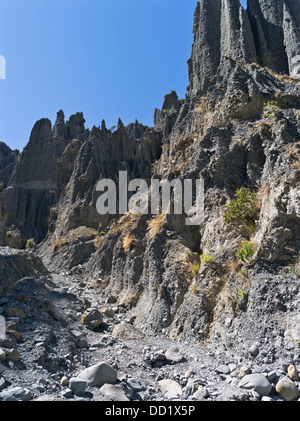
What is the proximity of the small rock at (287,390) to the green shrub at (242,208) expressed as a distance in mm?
4349

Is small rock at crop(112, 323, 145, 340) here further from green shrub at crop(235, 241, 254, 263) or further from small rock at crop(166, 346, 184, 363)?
green shrub at crop(235, 241, 254, 263)

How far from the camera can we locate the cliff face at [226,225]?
245 inches

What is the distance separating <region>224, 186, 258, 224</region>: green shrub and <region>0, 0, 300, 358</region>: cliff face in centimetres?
8

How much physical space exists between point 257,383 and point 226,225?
454 centimetres

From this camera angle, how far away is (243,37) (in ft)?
65.5

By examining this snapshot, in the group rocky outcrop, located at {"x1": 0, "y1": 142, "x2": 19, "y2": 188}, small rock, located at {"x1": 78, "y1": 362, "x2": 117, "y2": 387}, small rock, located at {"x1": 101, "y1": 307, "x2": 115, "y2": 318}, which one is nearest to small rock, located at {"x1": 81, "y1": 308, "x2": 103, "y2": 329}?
small rock, located at {"x1": 101, "y1": 307, "x2": 115, "y2": 318}

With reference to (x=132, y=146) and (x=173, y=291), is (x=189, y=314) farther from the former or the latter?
(x=132, y=146)

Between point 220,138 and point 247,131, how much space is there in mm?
987

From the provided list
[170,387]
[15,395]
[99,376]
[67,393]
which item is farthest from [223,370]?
[15,395]

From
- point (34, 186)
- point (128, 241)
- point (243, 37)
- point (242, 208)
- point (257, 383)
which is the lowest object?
point (257, 383)

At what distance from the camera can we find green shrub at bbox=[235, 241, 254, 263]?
682 cm

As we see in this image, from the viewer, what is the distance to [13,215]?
38.6 meters

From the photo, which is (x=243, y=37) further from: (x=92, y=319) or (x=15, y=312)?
(x=15, y=312)
